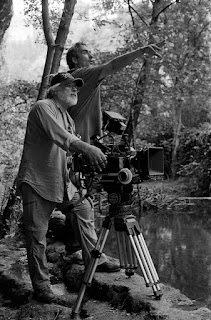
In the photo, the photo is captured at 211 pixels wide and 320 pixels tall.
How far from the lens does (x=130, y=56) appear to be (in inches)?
127

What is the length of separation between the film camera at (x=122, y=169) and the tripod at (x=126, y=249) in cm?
10

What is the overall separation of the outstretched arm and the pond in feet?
6.93

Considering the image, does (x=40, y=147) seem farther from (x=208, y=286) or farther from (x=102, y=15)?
(x=102, y=15)

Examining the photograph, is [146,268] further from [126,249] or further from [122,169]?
[122,169]

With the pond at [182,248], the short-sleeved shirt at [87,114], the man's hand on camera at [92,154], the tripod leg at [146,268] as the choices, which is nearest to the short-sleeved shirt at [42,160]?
the man's hand on camera at [92,154]

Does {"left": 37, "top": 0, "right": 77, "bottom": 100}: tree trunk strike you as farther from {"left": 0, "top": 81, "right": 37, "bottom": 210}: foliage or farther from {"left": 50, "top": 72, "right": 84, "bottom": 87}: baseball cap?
{"left": 50, "top": 72, "right": 84, "bottom": 87}: baseball cap

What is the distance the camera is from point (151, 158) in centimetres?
294

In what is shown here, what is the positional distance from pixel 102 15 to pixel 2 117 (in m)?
5.61

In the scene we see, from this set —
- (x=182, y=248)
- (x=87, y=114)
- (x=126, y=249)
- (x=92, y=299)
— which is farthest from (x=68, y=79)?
(x=182, y=248)

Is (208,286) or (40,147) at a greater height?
(40,147)

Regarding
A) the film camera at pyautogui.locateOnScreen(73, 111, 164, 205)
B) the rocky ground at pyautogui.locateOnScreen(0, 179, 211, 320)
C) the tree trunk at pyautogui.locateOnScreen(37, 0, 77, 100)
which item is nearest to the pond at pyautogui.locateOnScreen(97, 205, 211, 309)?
the rocky ground at pyautogui.locateOnScreen(0, 179, 211, 320)

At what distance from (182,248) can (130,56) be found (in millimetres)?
4004

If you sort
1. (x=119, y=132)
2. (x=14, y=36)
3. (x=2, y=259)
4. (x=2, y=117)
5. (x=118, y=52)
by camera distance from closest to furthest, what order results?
1. (x=119, y=132)
2. (x=2, y=259)
3. (x=2, y=117)
4. (x=118, y=52)
5. (x=14, y=36)

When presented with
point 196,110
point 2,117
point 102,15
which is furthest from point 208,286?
point 196,110
